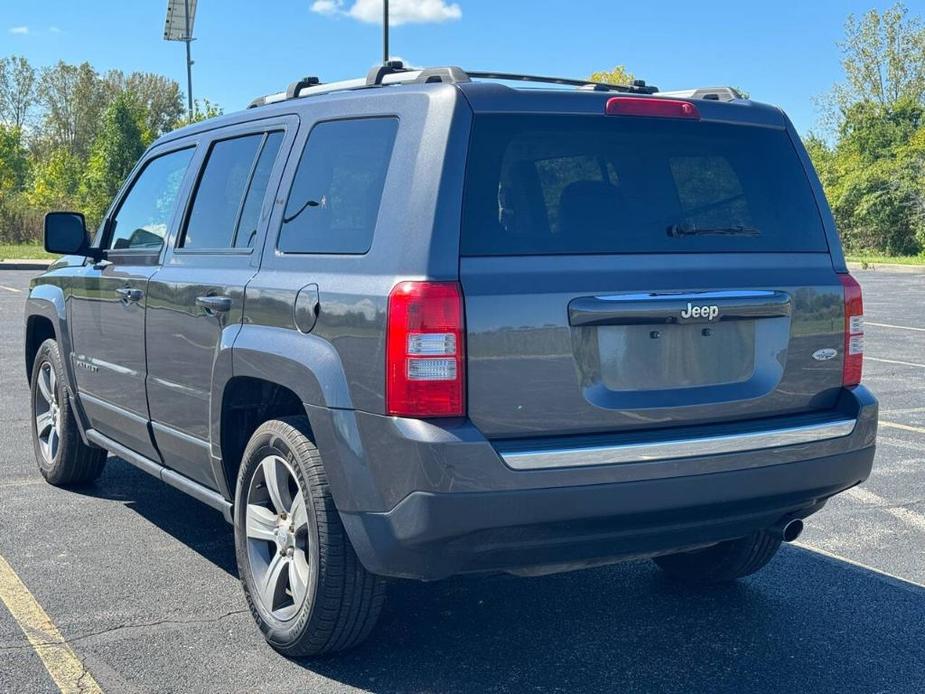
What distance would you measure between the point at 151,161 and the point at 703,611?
337cm

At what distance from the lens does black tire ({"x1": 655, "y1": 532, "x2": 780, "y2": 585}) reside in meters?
4.32

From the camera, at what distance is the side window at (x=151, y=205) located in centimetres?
487

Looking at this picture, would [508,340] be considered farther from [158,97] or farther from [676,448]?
[158,97]

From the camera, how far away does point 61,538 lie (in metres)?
5.08

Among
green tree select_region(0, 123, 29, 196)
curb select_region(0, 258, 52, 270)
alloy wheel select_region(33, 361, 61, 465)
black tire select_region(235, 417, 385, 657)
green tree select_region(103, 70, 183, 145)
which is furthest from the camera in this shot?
green tree select_region(103, 70, 183, 145)

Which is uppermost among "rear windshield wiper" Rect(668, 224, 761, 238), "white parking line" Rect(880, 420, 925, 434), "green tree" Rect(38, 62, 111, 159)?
"green tree" Rect(38, 62, 111, 159)

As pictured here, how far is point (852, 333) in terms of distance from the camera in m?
3.75

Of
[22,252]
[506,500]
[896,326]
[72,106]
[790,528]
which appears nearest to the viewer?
[506,500]

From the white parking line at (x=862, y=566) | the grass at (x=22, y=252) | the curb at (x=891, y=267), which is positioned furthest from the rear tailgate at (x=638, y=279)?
the grass at (x=22, y=252)

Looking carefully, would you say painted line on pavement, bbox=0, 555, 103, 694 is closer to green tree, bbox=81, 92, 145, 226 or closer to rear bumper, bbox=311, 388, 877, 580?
rear bumper, bbox=311, 388, 877, 580

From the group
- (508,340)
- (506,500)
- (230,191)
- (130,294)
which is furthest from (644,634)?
(130,294)

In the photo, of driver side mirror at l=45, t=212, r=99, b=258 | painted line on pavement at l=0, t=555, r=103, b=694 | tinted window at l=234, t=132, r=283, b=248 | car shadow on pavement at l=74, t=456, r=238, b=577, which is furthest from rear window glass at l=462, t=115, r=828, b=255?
driver side mirror at l=45, t=212, r=99, b=258

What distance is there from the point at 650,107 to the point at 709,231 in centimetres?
45

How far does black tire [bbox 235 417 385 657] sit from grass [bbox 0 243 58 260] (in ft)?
100
